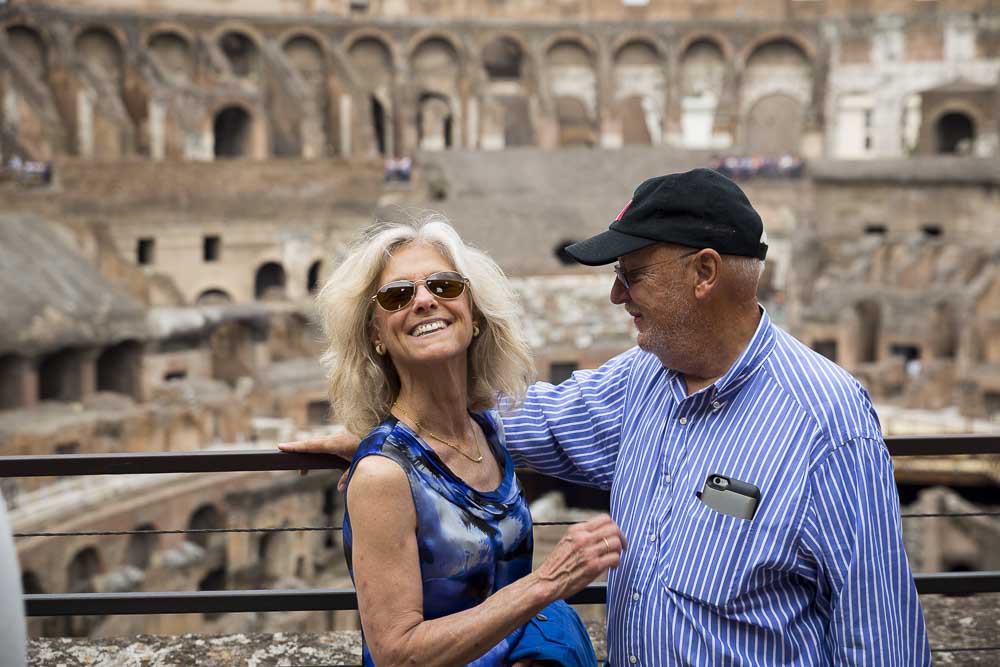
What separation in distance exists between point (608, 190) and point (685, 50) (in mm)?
9801

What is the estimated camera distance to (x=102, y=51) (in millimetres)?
35094

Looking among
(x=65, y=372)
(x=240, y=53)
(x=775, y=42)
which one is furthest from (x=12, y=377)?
(x=775, y=42)

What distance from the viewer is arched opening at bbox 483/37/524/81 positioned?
40938 millimetres

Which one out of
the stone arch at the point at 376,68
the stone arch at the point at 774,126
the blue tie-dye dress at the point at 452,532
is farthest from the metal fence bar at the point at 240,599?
the stone arch at the point at 774,126

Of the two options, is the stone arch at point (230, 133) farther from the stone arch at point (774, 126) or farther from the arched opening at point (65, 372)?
the stone arch at point (774, 126)

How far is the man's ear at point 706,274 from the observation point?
3201 mm

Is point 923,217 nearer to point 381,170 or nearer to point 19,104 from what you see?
point 381,170

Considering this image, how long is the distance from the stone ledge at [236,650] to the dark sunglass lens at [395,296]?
2.03 metres

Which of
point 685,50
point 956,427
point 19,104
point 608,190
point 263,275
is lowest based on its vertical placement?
point 956,427

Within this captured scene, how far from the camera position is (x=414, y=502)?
3.08m

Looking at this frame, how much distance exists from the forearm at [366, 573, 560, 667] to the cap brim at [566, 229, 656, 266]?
2.83 ft

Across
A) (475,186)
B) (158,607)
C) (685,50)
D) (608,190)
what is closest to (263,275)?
(475,186)

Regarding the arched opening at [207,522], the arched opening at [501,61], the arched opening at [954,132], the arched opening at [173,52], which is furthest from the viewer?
the arched opening at [501,61]

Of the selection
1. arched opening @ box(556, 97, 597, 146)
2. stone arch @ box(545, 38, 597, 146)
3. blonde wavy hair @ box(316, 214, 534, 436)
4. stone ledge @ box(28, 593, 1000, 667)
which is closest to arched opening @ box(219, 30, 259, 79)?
stone arch @ box(545, 38, 597, 146)
